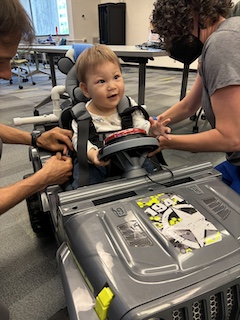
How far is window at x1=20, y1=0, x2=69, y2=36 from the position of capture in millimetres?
7391

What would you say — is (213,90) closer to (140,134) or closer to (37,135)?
(140,134)

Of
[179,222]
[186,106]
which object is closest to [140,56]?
[186,106]

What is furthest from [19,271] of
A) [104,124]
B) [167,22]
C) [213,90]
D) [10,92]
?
[10,92]

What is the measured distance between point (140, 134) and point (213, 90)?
325mm

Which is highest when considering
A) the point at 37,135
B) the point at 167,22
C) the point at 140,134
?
the point at 167,22

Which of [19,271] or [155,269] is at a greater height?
[155,269]

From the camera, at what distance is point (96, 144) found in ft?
3.53

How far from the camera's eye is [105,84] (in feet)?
3.66

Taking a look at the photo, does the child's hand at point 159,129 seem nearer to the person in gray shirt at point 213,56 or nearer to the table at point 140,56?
the person in gray shirt at point 213,56

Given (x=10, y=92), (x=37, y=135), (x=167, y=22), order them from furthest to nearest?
(x=10, y=92) < (x=37, y=135) < (x=167, y=22)

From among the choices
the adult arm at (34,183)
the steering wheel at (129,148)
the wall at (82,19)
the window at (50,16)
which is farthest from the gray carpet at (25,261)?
the window at (50,16)

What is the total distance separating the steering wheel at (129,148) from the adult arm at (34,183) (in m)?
0.20

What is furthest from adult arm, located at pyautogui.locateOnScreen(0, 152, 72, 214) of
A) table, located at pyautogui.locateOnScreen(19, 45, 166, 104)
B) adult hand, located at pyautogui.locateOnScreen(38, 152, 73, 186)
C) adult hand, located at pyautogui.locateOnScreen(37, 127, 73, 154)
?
table, located at pyautogui.locateOnScreen(19, 45, 166, 104)

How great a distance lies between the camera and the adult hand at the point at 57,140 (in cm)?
111
